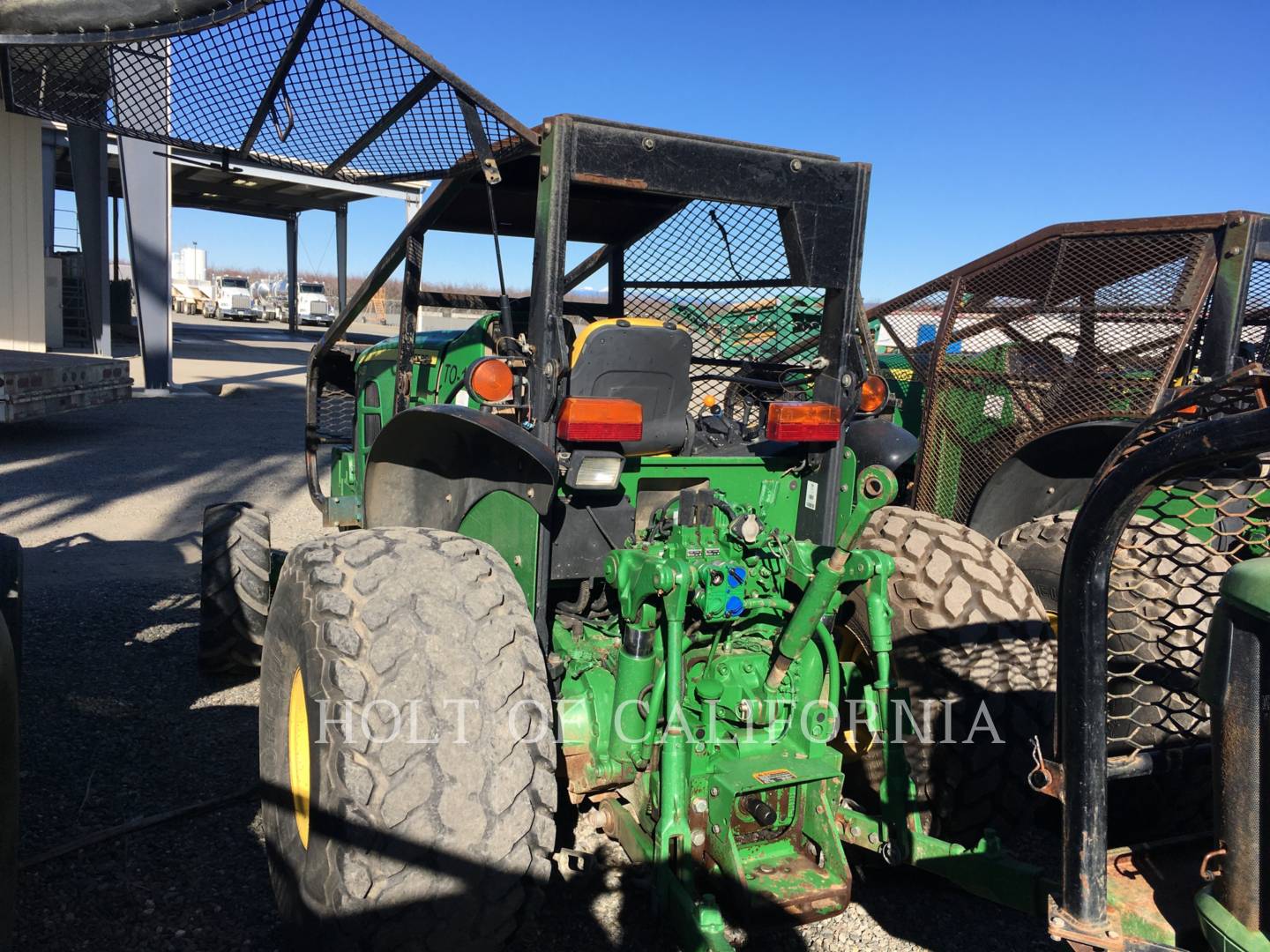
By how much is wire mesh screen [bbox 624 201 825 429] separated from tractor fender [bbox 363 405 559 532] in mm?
1083

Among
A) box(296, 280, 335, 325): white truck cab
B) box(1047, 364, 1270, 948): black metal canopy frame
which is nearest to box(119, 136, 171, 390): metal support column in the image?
box(1047, 364, 1270, 948): black metal canopy frame

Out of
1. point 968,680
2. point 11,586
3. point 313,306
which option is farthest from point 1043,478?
point 313,306

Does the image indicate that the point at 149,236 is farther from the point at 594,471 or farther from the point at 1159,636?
the point at 1159,636

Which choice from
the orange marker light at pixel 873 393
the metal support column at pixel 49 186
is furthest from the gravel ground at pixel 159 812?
the metal support column at pixel 49 186

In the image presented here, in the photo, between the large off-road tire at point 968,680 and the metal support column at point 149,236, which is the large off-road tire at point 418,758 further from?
the metal support column at point 149,236

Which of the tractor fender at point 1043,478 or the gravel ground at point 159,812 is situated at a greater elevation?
the tractor fender at point 1043,478

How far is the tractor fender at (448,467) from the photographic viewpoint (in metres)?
2.78

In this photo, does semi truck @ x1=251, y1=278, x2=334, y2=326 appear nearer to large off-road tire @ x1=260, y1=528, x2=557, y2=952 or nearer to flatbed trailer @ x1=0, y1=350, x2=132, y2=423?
flatbed trailer @ x1=0, y1=350, x2=132, y2=423

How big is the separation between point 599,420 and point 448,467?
871mm

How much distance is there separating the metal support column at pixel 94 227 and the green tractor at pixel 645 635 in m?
15.4

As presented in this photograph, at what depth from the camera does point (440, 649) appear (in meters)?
2.28

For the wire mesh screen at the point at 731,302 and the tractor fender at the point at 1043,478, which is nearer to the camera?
the wire mesh screen at the point at 731,302

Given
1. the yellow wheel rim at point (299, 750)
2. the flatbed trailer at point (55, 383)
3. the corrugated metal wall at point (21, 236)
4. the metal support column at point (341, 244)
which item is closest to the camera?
the yellow wheel rim at point (299, 750)

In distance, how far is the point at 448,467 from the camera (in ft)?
11.1
